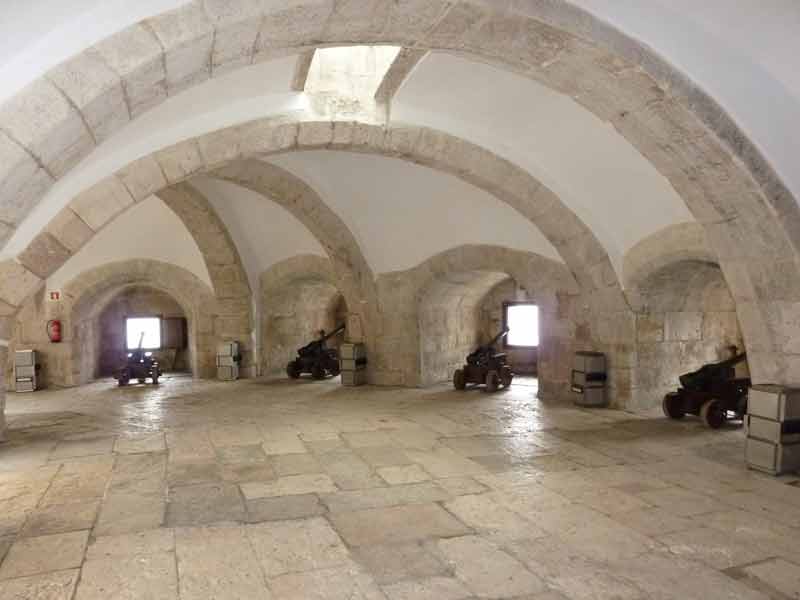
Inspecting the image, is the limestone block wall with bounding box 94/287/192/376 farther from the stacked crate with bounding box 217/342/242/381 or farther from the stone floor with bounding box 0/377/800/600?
the stone floor with bounding box 0/377/800/600

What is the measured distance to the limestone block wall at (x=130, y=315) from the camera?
12505 mm

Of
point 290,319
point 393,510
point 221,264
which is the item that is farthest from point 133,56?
point 290,319

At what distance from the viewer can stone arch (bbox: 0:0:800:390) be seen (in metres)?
2.87

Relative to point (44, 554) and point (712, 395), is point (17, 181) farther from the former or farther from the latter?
point (712, 395)

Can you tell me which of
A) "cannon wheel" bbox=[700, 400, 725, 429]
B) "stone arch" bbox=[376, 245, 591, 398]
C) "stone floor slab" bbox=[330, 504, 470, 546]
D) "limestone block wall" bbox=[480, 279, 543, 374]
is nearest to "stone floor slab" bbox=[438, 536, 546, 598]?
"stone floor slab" bbox=[330, 504, 470, 546]

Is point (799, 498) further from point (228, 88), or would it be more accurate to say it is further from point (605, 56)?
point (228, 88)

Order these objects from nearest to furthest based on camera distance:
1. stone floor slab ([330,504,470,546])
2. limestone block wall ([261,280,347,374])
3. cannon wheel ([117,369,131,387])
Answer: stone floor slab ([330,504,470,546]) → cannon wheel ([117,369,131,387]) → limestone block wall ([261,280,347,374])

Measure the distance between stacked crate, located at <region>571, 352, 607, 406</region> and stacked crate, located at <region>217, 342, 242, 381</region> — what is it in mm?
5764

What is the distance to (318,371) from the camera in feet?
34.5

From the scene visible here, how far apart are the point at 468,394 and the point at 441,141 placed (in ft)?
12.2

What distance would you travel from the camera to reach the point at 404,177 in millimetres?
8250

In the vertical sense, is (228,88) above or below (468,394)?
above

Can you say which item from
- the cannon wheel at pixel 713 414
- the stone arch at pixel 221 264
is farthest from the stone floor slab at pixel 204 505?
the stone arch at pixel 221 264

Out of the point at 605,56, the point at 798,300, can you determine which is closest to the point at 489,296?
the point at 798,300
